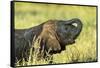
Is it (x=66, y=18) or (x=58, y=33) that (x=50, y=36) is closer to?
(x=58, y=33)

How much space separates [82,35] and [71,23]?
0.20m

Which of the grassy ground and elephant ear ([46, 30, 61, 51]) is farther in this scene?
elephant ear ([46, 30, 61, 51])

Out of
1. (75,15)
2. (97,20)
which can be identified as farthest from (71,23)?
(97,20)

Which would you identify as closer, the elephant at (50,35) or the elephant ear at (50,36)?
the elephant at (50,35)

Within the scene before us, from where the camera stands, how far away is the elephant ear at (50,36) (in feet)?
8.01

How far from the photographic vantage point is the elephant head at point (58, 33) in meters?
2.45

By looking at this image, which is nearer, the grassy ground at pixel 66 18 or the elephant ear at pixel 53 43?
the grassy ground at pixel 66 18

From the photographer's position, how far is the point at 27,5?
2.37 metres

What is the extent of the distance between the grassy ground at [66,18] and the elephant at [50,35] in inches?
1.8

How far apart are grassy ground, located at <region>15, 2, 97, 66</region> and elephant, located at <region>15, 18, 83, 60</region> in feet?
0.15

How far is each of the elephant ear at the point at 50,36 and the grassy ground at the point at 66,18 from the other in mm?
66

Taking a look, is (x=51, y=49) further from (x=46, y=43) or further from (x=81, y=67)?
(x=81, y=67)

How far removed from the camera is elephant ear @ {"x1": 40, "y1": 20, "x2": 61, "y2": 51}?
244cm

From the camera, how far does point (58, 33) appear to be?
251 centimetres
